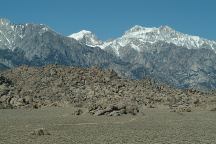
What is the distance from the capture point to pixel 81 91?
418 ft

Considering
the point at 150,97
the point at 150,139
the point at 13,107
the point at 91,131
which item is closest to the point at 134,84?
the point at 150,97

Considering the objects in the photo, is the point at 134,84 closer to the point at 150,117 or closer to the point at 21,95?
the point at 21,95

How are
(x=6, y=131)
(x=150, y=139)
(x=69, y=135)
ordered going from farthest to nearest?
(x=6, y=131) < (x=69, y=135) < (x=150, y=139)

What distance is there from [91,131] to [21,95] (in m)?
64.4

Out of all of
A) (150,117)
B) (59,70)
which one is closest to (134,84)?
(59,70)

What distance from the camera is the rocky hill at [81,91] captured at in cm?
11569

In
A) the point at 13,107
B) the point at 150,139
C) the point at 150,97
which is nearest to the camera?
the point at 150,139

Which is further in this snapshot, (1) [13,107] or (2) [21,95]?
(2) [21,95]

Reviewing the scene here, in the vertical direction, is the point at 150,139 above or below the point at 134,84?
below

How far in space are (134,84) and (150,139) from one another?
81.1 m

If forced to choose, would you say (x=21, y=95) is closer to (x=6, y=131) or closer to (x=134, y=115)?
(x=134, y=115)

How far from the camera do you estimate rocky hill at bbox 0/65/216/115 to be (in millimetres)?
115688

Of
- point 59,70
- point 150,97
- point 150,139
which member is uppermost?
point 59,70

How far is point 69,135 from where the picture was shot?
2247 inches
